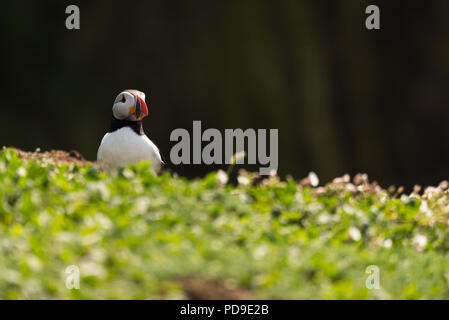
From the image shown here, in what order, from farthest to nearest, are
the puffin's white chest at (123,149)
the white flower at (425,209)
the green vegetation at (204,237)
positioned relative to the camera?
the puffin's white chest at (123,149) → the white flower at (425,209) → the green vegetation at (204,237)

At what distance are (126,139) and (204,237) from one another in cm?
212

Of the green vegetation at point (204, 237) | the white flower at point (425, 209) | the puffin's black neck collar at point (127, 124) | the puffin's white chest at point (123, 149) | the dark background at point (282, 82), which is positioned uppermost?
the dark background at point (282, 82)

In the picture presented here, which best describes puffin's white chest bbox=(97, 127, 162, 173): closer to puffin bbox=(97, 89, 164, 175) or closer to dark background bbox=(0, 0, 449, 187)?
puffin bbox=(97, 89, 164, 175)

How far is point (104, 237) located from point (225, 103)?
30.8 ft

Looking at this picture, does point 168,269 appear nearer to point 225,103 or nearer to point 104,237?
point 104,237

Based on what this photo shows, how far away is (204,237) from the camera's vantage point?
5.27m

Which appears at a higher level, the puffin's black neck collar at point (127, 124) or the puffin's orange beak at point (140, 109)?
the puffin's orange beak at point (140, 109)

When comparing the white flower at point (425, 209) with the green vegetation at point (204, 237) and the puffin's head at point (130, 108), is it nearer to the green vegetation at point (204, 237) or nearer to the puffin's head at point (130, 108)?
the green vegetation at point (204, 237)

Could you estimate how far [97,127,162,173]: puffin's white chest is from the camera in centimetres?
711

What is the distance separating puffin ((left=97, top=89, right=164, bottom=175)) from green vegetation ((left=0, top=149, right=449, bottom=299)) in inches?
18.4

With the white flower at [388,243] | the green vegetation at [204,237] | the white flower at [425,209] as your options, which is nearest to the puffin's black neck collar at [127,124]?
the green vegetation at [204,237]

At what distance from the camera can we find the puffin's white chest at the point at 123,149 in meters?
7.11

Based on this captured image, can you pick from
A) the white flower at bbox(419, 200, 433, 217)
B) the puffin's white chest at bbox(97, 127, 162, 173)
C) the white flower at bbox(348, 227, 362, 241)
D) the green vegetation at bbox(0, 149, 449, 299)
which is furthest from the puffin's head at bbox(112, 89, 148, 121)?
the white flower at bbox(419, 200, 433, 217)

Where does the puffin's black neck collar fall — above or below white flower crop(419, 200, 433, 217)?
above
